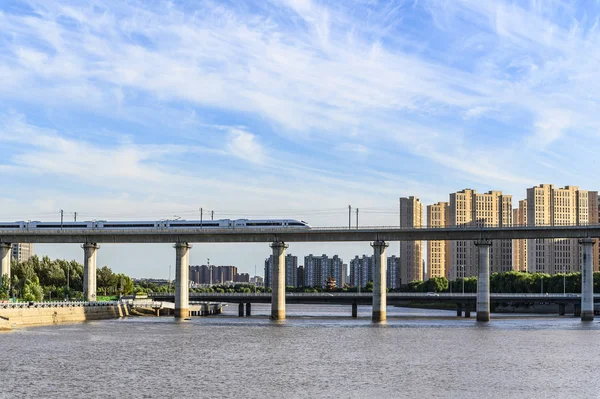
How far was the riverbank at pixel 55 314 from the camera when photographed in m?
116

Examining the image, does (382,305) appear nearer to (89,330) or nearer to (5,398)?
(89,330)

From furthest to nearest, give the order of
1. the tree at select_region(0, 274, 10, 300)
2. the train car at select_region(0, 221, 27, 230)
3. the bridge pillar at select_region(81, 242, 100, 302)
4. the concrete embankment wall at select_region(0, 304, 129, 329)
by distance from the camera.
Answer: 1. the train car at select_region(0, 221, 27, 230)
2. the bridge pillar at select_region(81, 242, 100, 302)
3. the tree at select_region(0, 274, 10, 300)
4. the concrete embankment wall at select_region(0, 304, 129, 329)

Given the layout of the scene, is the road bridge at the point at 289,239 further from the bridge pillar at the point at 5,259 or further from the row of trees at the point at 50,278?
the row of trees at the point at 50,278

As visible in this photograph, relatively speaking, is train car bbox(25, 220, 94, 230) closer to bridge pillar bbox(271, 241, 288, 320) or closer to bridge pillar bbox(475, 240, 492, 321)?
bridge pillar bbox(271, 241, 288, 320)

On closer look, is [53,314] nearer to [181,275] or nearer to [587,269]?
[181,275]

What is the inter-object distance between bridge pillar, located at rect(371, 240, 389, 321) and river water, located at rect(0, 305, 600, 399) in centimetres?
2221

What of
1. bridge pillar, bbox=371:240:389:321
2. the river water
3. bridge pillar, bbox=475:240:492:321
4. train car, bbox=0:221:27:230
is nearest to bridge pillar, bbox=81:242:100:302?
train car, bbox=0:221:27:230

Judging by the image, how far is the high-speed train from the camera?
5802 inches

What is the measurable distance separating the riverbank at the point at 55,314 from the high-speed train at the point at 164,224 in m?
13.9

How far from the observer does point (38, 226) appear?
15712 centimetres

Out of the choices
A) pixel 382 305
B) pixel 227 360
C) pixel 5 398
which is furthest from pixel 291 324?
pixel 5 398

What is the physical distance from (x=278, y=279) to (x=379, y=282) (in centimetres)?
1611

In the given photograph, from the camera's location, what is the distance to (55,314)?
128125 mm

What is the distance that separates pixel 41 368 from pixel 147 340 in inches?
1119
